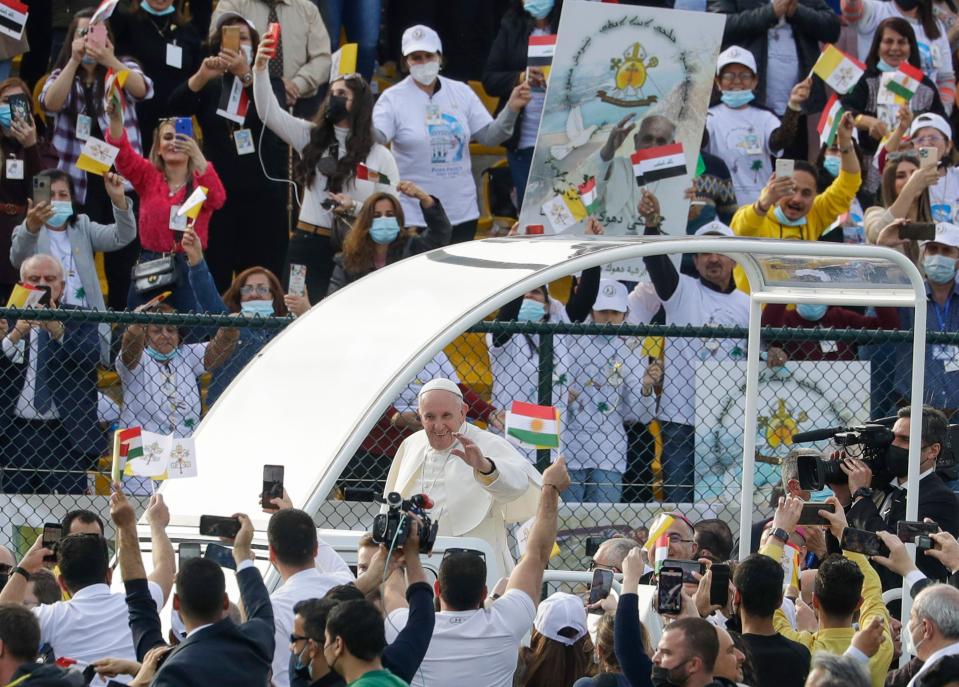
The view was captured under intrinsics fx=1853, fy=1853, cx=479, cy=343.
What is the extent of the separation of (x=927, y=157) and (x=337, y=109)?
373cm

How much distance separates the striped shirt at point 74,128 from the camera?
11860 millimetres

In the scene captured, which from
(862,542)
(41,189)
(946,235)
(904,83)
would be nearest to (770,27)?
(904,83)

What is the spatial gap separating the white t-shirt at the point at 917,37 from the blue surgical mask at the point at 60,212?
624 centimetres

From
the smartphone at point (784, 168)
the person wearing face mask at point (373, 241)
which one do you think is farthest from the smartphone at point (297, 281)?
the smartphone at point (784, 168)

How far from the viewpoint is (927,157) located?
1167 centimetres

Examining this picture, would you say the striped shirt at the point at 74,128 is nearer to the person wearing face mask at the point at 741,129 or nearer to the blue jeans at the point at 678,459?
the person wearing face mask at the point at 741,129

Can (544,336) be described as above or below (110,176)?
below

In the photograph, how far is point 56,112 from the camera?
11.9 meters

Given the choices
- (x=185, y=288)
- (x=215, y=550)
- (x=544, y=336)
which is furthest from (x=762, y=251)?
(x=185, y=288)

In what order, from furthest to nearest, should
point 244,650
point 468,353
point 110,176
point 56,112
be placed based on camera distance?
point 56,112, point 110,176, point 468,353, point 244,650

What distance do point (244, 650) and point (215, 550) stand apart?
1374 millimetres

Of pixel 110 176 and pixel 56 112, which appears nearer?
pixel 110 176

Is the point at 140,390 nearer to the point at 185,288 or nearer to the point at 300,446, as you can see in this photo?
the point at 185,288

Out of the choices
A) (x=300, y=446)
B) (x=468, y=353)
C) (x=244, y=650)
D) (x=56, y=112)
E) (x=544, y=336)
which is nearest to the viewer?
(x=244, y=650)
